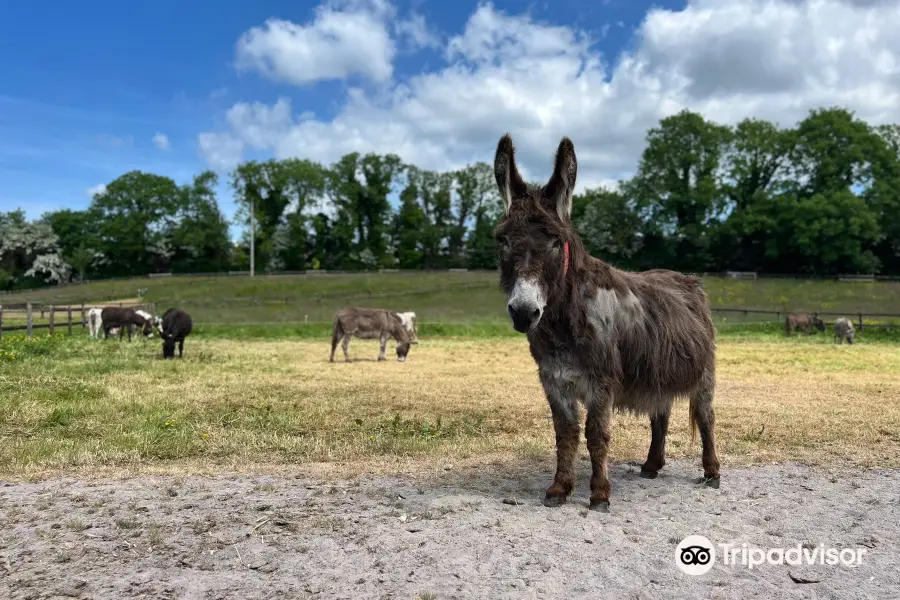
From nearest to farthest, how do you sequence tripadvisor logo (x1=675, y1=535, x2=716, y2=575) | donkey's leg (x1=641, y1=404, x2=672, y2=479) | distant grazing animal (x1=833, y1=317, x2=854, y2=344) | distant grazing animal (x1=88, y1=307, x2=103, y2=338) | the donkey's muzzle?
tripadvisor logo (x1=675, y1=535, x2=716, y2=575) < the donkey's muzzle < donkey's leg (x1=641, y1=404, x2=672, y2=479) < distant grazing animal (x1=88, y1=307, x2=103, y2=338) < distant grazing animal (x1=833, y1=317, x2=854, y2=344)

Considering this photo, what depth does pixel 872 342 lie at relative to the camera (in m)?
28.3

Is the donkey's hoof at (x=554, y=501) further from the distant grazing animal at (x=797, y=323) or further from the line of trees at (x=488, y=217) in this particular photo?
the line of trees at (x=488, y=217)

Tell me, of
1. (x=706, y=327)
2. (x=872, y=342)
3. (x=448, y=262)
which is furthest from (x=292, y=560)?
(x=448, y=262)

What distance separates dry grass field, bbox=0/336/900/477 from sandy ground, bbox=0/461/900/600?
102 cm

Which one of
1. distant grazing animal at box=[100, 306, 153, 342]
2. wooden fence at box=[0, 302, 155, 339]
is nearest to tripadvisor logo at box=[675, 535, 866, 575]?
wooden fence at box=[0, 302, 155, 339]

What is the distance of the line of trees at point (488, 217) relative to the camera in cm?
6309

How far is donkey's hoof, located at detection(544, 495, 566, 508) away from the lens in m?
5.25

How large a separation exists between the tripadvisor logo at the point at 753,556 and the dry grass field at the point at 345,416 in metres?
2.67

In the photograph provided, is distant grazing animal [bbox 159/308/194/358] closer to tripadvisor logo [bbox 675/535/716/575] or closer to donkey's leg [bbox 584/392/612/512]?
donkey's leg [bbox 584/392/612/512]

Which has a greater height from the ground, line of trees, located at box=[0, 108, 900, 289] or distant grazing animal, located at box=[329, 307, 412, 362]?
line of trees, located at box=[0, 108, 900, 289]

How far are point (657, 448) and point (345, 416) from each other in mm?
5183

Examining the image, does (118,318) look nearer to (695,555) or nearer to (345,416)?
(345,416)

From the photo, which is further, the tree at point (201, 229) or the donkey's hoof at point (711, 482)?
the tree at point (201, 229)

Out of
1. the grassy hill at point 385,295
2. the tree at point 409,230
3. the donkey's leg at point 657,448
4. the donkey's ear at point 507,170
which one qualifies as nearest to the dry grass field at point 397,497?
the donkey's leg at point 657,448
